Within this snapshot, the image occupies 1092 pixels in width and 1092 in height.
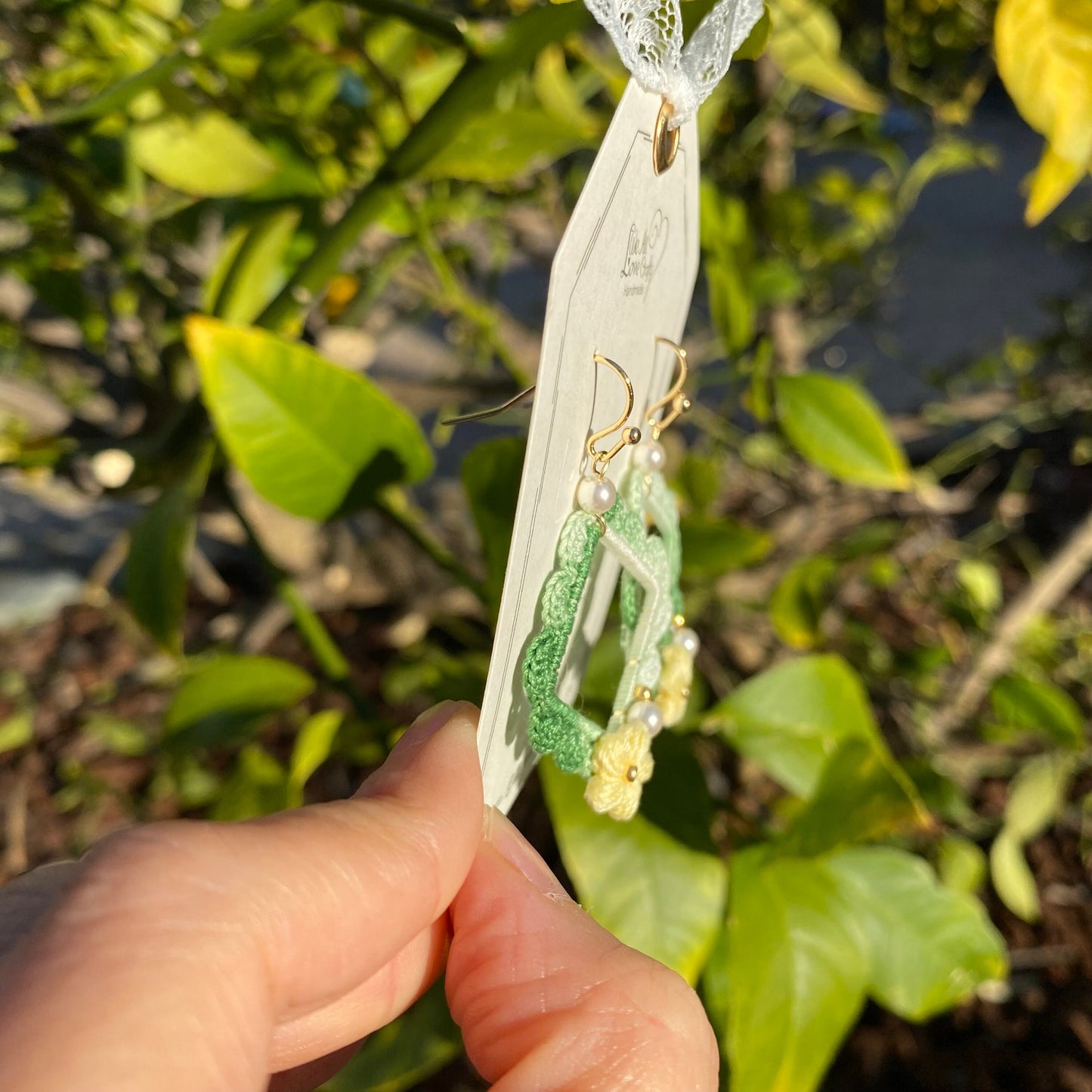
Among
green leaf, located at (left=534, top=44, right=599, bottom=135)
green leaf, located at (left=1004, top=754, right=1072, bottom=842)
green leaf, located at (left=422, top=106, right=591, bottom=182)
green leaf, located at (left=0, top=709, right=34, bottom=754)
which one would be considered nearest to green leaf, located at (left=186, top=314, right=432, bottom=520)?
green leaf, located at (left=422, top=106, right=591, bottom=182)

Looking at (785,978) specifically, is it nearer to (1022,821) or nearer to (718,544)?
(718,544)

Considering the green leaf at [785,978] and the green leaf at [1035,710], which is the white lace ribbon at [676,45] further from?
the green leaf at [1035,710]

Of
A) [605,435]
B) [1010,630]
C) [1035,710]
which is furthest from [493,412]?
[1010,630]

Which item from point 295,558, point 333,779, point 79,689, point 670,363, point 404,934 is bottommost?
point 79,689

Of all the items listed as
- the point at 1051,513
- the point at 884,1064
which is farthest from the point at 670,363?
the point at 1051,513

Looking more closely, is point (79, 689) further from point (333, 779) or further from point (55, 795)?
point (333, 779)
